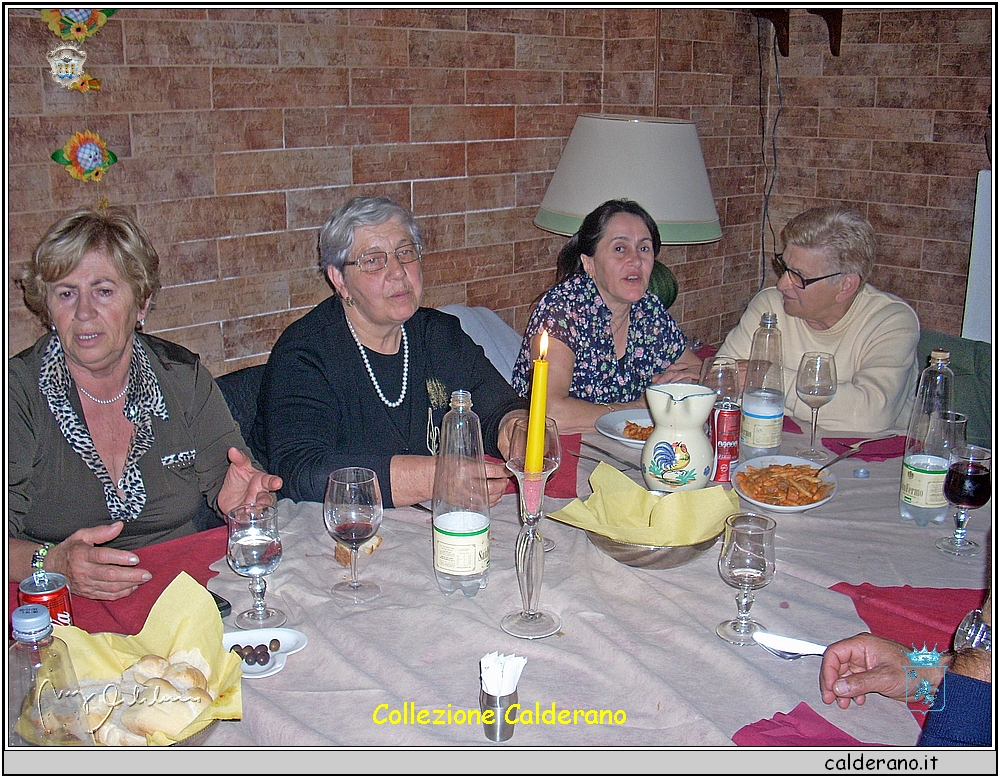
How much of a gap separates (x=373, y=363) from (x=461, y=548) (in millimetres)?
870

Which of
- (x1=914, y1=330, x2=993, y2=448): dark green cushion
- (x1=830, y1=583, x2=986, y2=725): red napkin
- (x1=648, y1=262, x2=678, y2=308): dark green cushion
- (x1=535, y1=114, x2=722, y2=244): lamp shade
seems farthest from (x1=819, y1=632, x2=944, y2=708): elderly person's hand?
(x1=648, y1=262, x2=678, y2=308): dark green cushion

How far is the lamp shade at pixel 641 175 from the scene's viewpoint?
10.0 ft

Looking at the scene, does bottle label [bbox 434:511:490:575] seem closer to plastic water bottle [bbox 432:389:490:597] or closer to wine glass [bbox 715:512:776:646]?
plastic water bottle [bbox 432:389:490:597]

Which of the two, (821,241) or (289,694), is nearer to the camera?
(289,694)

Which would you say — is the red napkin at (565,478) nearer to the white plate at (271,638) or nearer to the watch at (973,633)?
the white plate at (271,638)

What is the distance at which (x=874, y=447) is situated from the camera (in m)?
2.06

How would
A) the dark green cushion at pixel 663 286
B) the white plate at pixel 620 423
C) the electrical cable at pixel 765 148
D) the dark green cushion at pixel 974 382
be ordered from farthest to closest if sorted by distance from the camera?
the electrical cable at pixel 765 148 < the dark green cushion at pixel 663 286 < the dark green cushion at pixel 974 382 < the white plate at pixel 620 423

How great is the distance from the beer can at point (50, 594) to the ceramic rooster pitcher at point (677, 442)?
990 mm

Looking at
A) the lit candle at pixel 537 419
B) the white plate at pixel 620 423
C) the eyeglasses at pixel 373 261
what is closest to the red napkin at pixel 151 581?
the lit candle at pixel 537 419

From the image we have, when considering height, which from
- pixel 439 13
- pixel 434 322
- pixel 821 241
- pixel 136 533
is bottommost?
pixel 136 533

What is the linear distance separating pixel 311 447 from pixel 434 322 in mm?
A: 562

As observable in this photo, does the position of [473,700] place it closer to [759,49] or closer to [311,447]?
[311,447]

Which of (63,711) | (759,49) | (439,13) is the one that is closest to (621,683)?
(63,711)

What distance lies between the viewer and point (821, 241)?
8.54ft
